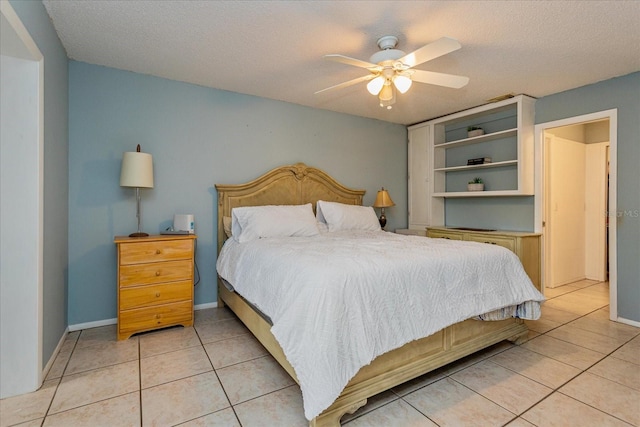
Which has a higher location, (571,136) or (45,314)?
(571,136)

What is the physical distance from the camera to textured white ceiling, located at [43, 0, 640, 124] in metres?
2.06

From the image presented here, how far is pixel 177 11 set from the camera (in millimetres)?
2096

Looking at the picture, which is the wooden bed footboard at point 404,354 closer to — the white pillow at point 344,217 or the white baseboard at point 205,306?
the white baseboard at point 205,306

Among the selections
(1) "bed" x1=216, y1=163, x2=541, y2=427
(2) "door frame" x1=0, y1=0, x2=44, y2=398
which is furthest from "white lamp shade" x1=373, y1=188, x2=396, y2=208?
(2) "door frame" x1=0, y1=0, x2=44, y2=398

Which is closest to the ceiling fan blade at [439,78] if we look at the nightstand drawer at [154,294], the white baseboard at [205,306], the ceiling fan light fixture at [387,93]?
the ceiling fan light fixture at [387,93]

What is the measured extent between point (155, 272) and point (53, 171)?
1.05 meters

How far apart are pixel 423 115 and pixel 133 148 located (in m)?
3.67

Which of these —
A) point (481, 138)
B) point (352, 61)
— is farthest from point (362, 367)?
point (481, 138)

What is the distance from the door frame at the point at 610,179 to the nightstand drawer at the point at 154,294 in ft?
12.9

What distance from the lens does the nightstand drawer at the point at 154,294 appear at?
261 cm

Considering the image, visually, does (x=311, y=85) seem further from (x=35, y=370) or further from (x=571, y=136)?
(x=571, y=136)

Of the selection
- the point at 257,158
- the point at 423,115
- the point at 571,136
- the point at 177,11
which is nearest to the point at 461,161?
the point at 423,115

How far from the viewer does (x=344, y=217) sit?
372cm

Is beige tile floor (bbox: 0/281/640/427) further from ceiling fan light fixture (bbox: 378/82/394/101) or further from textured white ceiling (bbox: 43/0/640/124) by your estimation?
textured white ceiling (bbox: 43/0/640/124)
